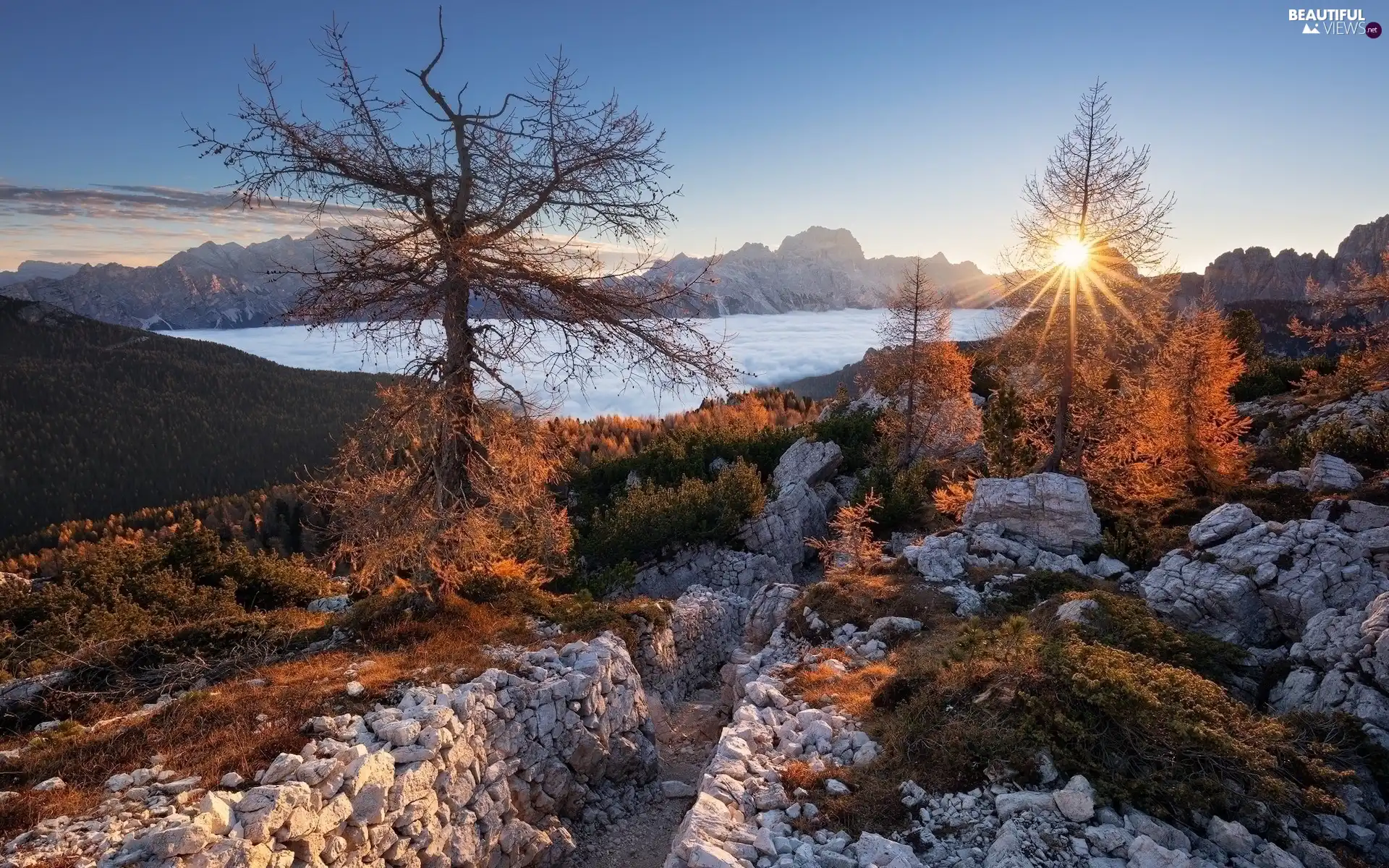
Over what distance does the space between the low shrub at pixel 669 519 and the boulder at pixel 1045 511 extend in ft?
23.6

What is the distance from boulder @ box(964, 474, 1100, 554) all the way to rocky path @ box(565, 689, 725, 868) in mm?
8568

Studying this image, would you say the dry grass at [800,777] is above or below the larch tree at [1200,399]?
below

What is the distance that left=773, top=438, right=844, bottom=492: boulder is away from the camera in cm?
2442

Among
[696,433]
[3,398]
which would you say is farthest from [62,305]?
[696,433]

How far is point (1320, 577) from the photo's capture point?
9703mm

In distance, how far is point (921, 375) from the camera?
24.4m

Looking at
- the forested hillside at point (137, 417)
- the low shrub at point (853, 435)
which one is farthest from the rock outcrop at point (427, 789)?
the forested hillside at point (137, 417)

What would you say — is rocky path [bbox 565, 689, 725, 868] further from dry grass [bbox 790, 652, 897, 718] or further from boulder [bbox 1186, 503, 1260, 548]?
boulder [bbox 1186, 503, 1260, 548]

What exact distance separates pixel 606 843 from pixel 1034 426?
17662mm

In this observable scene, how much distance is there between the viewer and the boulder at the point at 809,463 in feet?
80.1

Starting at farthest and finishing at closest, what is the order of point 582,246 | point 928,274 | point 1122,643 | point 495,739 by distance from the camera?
point 928,274 → point 1122,643 → point 582,246 → point 495,739

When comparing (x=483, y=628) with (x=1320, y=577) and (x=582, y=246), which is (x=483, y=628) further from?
(x=1320, y=577)

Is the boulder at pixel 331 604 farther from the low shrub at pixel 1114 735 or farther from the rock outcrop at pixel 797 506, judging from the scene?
the rock outcrop at pixel 797 506

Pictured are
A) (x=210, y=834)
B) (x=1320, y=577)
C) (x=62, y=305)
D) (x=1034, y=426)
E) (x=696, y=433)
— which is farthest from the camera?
(x=62, y=305)
